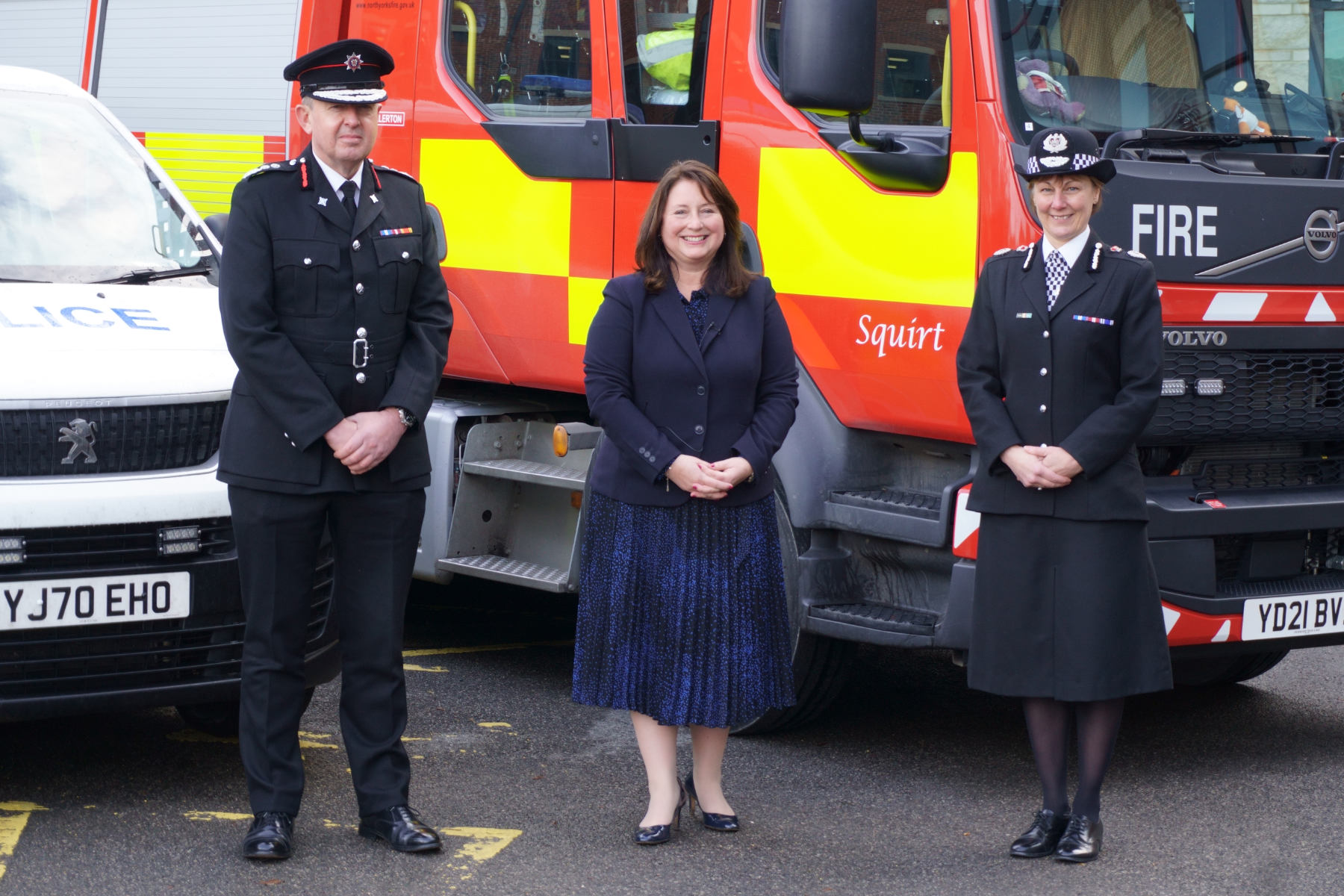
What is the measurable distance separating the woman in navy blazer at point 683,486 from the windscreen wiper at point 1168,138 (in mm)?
959

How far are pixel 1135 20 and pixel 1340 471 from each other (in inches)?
52.7

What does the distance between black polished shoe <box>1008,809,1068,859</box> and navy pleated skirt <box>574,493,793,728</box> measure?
68cm

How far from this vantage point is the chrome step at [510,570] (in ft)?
18.8

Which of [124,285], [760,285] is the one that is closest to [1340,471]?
[760,285]

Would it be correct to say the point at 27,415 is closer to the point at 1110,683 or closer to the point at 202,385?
the point at 202,385

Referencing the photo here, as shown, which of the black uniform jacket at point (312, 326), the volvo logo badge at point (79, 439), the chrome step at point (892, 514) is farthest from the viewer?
the chrome step at point (892, 514)

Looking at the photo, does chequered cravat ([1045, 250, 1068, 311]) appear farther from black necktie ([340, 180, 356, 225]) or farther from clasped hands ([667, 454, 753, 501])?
black necktie ([340, 180, 356, 225])

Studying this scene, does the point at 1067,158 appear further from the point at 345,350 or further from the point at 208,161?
the point at 208,161

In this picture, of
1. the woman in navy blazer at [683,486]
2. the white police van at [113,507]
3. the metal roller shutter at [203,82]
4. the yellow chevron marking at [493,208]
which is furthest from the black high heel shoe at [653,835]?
the metal roller shutter at [203,82]

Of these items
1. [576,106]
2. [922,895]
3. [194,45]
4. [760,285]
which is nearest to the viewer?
[922,895]

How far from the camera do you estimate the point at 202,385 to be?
178 inches

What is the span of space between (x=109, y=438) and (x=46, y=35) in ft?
11.7

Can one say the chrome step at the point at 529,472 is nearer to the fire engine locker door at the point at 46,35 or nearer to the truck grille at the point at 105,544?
the truck grille at the point at 105,544

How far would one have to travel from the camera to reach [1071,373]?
13.9 feet
